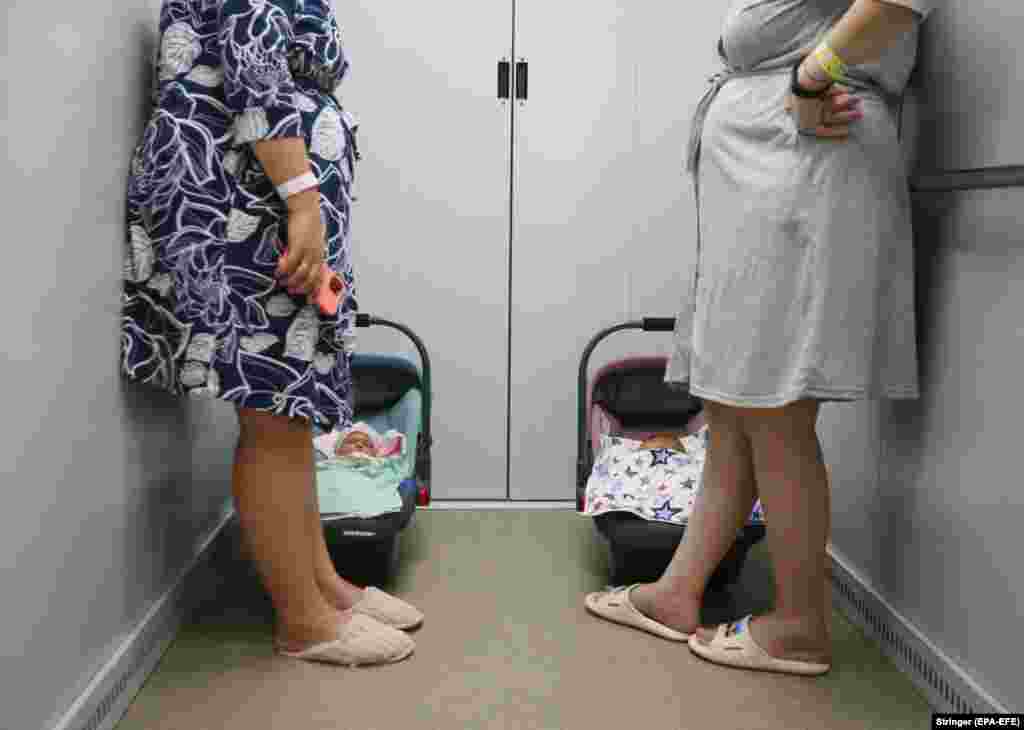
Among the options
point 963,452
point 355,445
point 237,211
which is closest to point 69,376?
point 237,211

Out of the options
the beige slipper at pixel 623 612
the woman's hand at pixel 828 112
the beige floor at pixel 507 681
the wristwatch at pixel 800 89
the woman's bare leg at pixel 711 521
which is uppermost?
the wristwatch at pixel 800 89

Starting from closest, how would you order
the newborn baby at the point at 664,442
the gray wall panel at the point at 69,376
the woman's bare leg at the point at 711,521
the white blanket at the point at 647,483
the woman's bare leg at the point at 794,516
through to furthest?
1. the gray wall panel at the point at 69,376
2. the woman's bare leg at the point at 794,516
3. the woman's bare leg at the point at 711,521
4. the white blanket at the point at 647,483
5. the newborn baby at the point at 664,442

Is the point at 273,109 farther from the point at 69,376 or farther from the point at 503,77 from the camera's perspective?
the point at 503,77

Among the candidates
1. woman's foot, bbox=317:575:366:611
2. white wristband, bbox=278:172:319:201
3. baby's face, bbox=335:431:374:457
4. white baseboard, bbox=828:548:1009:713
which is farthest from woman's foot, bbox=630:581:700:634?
white wristband, bbox=278:172:319:201

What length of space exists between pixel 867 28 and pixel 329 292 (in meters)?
1.01

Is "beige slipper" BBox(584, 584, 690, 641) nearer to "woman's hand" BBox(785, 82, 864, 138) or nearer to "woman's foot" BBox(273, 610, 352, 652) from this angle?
"woman's foot" BBox(273, 610, 352, 652)

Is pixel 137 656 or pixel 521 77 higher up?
pixel 521 77

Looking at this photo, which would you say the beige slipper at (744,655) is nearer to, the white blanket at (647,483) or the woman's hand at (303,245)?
the white blanket at (647,483)

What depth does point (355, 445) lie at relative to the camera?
8.23ft

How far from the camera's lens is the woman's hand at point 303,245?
163 centimetres

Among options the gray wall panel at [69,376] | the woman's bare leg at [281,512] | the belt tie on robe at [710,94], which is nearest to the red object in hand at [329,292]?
the woman's bare leg at [281,512]

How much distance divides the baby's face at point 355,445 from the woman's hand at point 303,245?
0.90 m

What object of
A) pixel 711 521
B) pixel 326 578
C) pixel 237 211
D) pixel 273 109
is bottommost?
pixel 326 578

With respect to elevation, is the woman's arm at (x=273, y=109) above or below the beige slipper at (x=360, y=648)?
above
